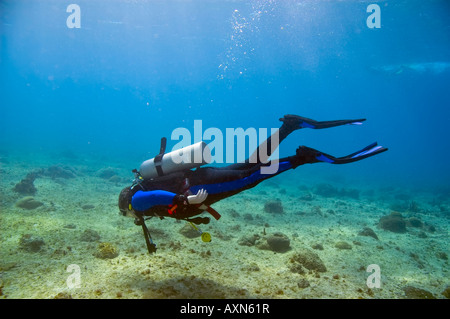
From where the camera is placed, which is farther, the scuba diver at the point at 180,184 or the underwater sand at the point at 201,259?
the underwater sand at the point at 201,259

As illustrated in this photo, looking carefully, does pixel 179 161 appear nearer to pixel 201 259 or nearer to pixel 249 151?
pixel 201 259

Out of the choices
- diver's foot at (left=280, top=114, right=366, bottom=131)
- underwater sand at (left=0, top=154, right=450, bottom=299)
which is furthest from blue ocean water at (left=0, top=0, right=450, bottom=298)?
diver's foot at (left=280, top=114, right=366, bottom=131)

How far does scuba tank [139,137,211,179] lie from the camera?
4.34 metres

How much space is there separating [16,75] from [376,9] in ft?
530

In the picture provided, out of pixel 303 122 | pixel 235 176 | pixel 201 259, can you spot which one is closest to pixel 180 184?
pixel 235 176

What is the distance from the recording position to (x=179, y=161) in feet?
14.4

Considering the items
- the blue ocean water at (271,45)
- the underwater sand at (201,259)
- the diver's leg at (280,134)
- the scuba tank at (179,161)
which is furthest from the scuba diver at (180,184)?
the blue ocean water at (271,45)

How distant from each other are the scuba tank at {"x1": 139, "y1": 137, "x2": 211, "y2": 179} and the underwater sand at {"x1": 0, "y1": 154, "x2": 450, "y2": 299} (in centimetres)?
209

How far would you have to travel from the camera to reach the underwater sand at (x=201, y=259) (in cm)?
401

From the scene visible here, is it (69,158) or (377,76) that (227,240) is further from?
(377,76)

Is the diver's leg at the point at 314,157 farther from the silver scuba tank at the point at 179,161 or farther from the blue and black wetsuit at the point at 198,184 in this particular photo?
the silver scuba tank at the point at 179,161

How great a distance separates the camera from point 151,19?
40.4m

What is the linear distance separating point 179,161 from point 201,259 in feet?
8.70

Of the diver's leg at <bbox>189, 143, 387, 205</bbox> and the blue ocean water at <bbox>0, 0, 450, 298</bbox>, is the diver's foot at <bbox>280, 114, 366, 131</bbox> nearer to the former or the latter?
the diver's leg at <bbox>189, 143, 387, 205</bbox>
